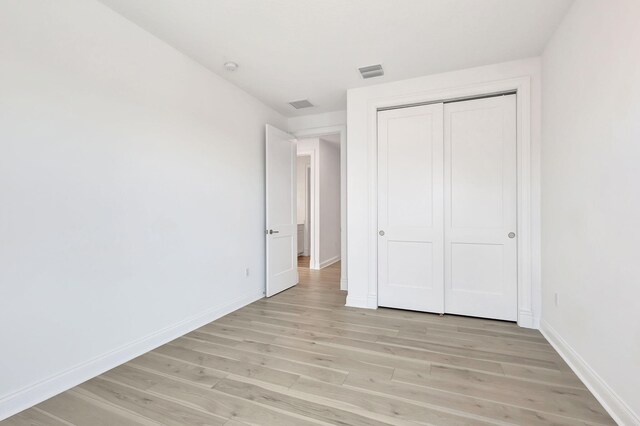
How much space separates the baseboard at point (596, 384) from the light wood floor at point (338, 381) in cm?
5

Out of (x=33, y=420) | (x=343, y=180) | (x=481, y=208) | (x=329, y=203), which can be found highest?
(x=343, y=180)

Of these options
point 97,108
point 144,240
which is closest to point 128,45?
point 97,108

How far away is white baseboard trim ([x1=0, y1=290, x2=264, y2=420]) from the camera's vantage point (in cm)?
167

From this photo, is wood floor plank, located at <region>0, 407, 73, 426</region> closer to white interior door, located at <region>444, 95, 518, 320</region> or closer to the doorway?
white interior door, located at <region>444, 95, 518, 320</region>

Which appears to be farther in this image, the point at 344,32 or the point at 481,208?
the point at 481,208

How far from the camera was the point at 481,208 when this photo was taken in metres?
3.08

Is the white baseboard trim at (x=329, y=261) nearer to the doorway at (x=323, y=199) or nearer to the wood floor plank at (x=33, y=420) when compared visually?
the doorway at (x=323, y=199)

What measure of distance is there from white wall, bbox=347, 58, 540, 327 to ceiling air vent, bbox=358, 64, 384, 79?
0.25 metres

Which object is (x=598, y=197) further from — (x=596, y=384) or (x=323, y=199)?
(x=323, y=199)

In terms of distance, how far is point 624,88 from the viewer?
5.07 ft

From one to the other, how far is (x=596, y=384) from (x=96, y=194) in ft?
11.4

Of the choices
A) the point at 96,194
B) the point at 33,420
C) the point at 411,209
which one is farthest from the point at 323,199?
the point at 33,420

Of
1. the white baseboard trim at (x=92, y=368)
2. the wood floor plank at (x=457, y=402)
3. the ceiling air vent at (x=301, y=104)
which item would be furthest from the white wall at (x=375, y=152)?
the white baseboard trim at (x=92, y=368)

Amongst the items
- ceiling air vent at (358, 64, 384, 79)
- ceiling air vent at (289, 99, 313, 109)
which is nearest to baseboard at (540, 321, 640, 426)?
ceiling air vent at (358, 64, 384, 79)
